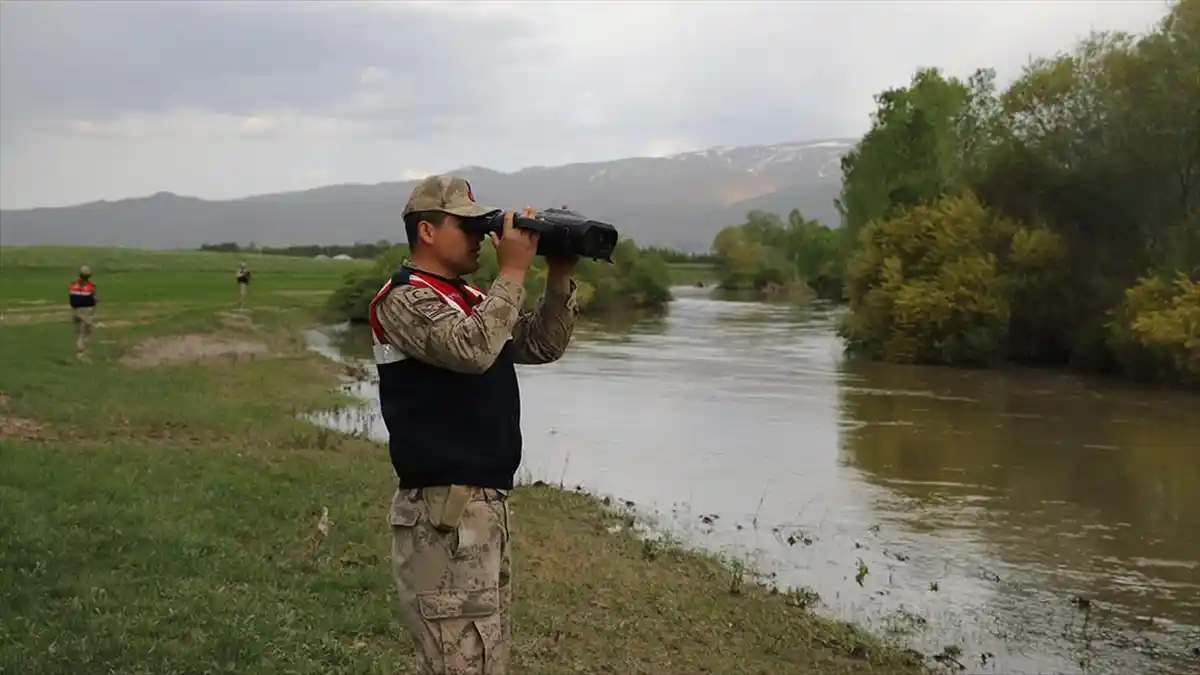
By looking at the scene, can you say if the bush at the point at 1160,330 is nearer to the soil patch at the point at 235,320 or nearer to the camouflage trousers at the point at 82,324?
the camouflage trousers at the point at 82,324

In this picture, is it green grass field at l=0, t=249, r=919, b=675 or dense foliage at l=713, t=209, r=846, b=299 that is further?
dense foliage at l=713, t=209, r=846, b=299

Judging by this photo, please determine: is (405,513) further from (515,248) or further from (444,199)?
(444,199)

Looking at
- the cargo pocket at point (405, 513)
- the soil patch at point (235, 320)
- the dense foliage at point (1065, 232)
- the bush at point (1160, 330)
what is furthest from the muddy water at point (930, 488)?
the soil patch at point (235, 320)

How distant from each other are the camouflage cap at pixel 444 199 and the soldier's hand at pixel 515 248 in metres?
0.11

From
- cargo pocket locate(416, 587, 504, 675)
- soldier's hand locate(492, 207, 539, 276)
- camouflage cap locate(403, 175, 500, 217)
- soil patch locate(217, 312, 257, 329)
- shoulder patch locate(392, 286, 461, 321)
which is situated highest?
camouflage cap locate(403, 175, 500, 217)

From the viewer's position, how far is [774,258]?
378 ft

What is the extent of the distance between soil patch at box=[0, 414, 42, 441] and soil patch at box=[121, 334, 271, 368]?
1012cm

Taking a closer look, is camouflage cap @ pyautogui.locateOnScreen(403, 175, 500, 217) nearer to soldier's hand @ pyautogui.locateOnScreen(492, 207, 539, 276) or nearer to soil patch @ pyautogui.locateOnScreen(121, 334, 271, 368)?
soldier's hand @ pyautogui.locateOnScreen(492, 207, 539, 276)

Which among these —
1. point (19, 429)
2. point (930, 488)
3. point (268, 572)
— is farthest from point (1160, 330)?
point (268, 572)

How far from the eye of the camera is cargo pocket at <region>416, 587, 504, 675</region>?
3.55 m

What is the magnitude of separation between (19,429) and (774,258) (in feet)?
345

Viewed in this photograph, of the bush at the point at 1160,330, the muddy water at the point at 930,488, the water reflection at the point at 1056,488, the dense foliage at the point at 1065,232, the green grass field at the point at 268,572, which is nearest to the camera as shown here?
the green grass field at the point at 268,572

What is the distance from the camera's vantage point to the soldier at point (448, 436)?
3.54 metres

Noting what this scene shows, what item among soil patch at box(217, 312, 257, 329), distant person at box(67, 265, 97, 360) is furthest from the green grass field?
soil patch at box(217, 312, 257, 329)
